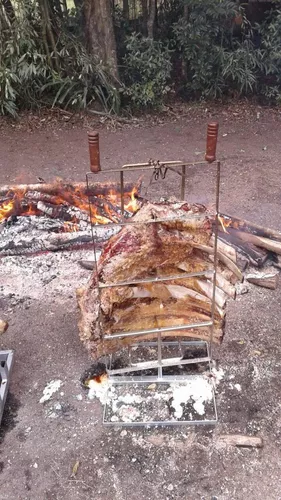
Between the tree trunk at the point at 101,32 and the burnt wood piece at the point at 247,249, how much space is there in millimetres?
5592

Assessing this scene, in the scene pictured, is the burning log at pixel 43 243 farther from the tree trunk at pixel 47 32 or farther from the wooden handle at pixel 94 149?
the tree trunk at pixel 47 32

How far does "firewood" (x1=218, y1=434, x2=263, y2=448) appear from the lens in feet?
Result: 9.16

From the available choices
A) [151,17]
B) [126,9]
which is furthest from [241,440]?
[126,9]

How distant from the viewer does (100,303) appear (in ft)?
9.62

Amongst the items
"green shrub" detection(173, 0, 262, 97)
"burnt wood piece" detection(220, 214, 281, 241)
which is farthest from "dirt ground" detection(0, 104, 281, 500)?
"green shrub" detection(173, 0, 262, 97)

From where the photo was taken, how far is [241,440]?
9.23ft

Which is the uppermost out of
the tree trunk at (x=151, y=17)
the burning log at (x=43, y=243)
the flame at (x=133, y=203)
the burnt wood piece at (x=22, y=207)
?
the tree trunk at (x=151, y=17)

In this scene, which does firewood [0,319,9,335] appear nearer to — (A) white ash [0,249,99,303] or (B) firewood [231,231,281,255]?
(A) white ash [0,249,99,303]

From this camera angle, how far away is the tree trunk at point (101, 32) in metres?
8.42

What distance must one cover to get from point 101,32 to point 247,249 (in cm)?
620

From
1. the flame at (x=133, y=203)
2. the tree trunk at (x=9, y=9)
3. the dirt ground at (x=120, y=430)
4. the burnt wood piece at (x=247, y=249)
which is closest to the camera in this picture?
the dirt ground at (x=120, y=430)

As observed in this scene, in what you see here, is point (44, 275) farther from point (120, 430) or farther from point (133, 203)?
point (120, 430)

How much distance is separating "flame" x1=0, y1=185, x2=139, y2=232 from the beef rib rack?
172 cm

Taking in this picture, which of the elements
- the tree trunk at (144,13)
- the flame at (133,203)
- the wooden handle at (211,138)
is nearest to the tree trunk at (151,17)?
the tree trunk at (144,13)
